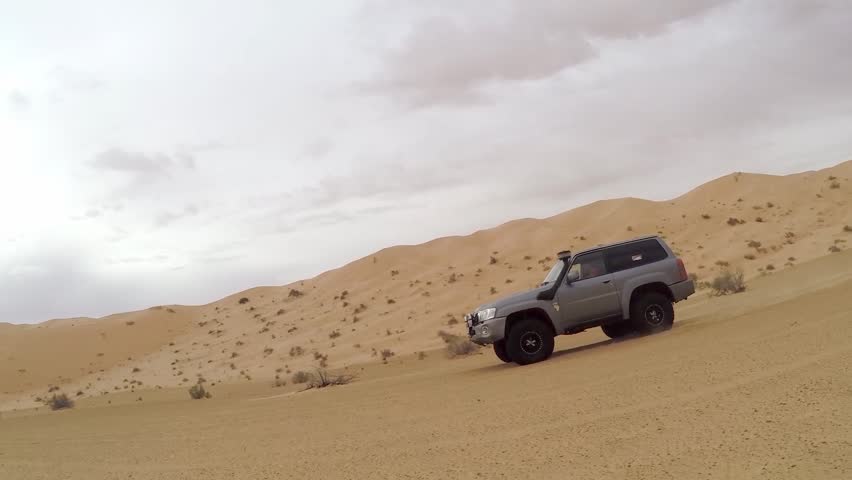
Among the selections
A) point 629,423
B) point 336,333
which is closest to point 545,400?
point 629,423

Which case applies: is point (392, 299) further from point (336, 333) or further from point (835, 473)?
point (835, 473)

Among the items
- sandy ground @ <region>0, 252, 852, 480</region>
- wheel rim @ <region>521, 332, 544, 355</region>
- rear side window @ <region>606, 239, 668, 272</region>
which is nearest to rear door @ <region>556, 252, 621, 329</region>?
rear side window @ <region>606, 239, 668, 272</region>

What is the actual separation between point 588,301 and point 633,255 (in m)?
1.57

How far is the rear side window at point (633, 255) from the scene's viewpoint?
15492 millimetres

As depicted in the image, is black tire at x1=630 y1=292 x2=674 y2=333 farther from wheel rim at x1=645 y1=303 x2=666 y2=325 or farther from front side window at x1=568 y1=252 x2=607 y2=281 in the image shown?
front side window at x1=568 y1=252 x2=607 y2=281

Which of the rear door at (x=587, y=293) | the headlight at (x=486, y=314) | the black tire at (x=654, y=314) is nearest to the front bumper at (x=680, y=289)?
the black tire at (x=654, y=314)

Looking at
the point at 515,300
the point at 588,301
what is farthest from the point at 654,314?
the point at 515,300

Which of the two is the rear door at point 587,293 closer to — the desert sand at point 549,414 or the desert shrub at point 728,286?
the desert sand at point 549,414

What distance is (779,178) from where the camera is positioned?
2194 inches

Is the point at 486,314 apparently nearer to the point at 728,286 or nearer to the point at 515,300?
the point at 515,300

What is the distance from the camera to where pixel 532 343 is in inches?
574

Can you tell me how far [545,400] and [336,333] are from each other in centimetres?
3285

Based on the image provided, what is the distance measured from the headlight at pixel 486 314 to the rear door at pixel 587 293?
1.38m

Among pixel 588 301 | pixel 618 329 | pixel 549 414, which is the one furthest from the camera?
pixel 618 329
